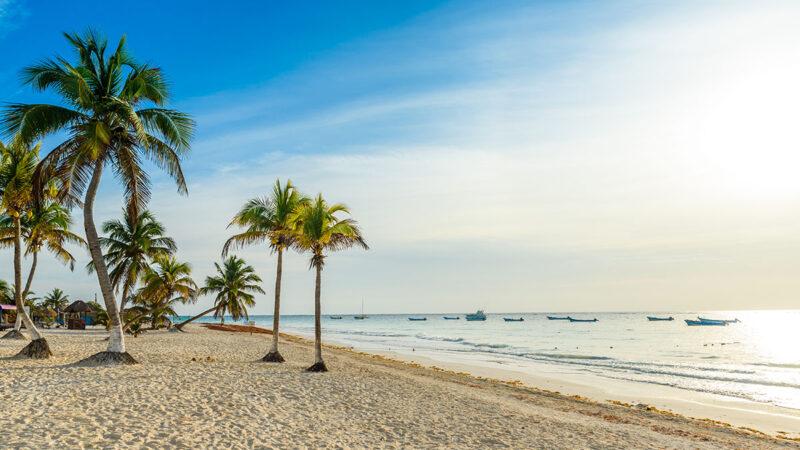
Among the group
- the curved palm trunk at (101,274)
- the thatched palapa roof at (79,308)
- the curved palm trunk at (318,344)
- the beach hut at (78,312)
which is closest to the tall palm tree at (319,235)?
the curved palm trunk at (318,344)

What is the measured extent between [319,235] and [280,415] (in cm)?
782

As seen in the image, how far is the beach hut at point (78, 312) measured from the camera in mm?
38003

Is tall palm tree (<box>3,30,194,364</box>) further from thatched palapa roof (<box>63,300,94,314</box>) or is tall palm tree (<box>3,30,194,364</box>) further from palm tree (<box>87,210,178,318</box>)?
thatched palapa roof (<box>63,300,94,314</box>)

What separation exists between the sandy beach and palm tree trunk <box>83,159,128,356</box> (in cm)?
114

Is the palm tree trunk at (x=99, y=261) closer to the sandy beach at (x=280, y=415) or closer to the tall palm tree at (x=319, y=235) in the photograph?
the sandy beach at (x=280, y=415)

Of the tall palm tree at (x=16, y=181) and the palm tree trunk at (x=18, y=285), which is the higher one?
the tall palm tree at (x=16, y=181)

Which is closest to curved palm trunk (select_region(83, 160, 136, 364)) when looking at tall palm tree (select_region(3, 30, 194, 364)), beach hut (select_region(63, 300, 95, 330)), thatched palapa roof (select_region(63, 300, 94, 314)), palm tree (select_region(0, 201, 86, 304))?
tall palm tree (select_region(3, 30, 194, 364))

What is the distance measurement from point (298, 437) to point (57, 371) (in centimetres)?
771

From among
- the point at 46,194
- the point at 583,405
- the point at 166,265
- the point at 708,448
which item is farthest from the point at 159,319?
the point at 708,448

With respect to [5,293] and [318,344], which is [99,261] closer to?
[318,344]

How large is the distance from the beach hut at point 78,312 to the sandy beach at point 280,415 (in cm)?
2765

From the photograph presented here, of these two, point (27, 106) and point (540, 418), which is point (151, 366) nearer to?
point (27, 106)

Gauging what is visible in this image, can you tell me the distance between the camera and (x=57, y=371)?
37.0 feet

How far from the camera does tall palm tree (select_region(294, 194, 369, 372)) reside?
52.2 ft
